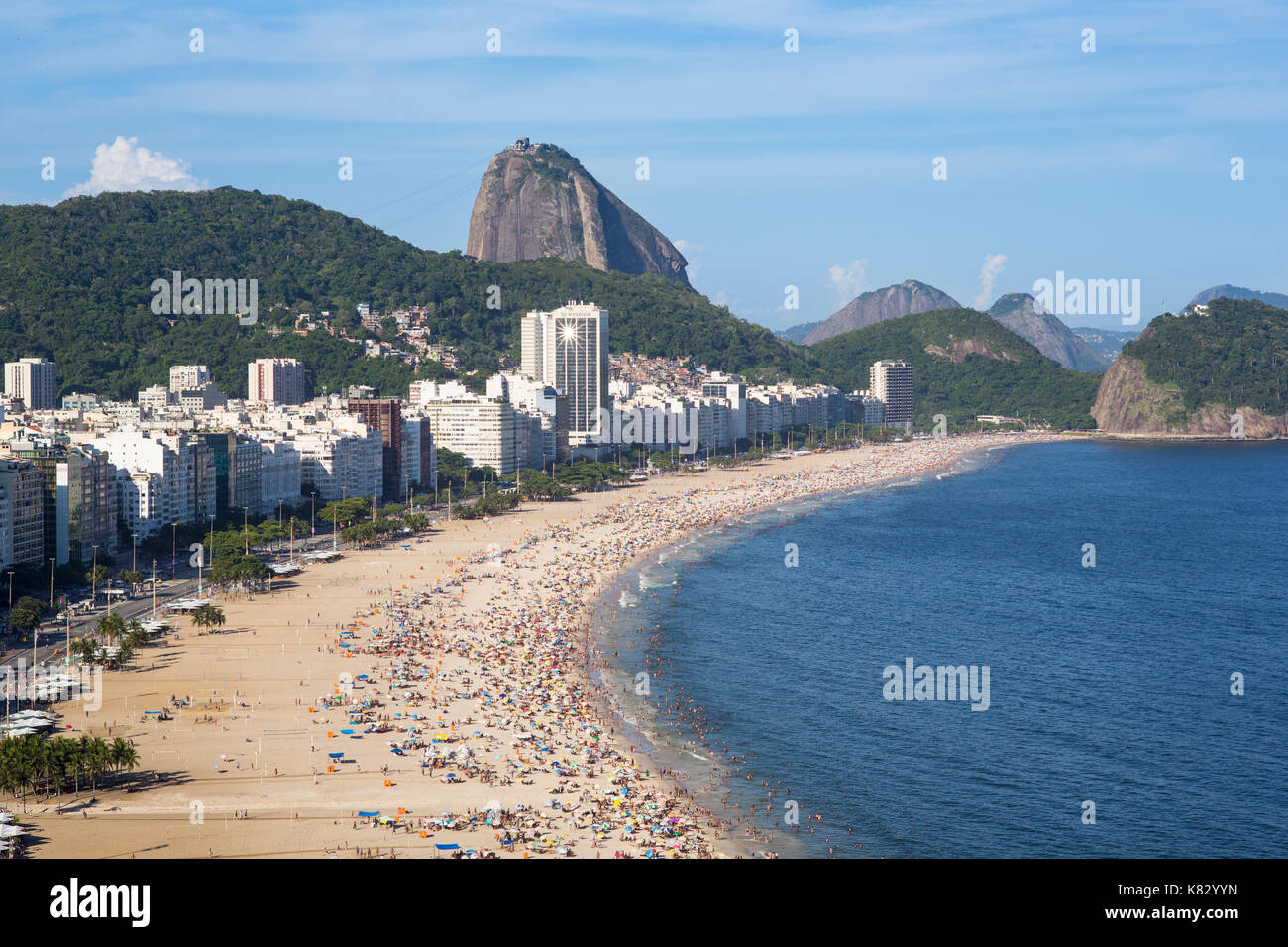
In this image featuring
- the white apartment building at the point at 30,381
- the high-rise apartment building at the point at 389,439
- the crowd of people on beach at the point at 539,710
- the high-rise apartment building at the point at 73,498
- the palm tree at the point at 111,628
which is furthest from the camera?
the white apartment building at the point at 30,381

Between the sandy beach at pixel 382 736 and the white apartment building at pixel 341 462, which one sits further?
the white apartment building at pixel 341 462

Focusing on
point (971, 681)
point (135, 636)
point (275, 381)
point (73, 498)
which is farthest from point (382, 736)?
point (275, 381)

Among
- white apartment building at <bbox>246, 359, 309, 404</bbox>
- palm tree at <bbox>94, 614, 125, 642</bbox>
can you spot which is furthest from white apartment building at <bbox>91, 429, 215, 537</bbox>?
white apartment building at <bbox>246, 359, 309, 404</bbox>

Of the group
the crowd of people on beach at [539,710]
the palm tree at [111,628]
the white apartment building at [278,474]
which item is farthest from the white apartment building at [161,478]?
the palm tree at [111,628]

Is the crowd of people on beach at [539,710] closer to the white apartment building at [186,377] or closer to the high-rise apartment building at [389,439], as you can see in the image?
the high-rise apartment building at [389,439]

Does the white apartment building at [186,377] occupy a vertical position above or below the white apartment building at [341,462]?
above

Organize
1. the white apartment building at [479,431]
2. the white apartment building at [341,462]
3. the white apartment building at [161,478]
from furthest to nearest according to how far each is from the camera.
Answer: the white apartment building at [479,431] → the white apartment building at [341,462] → the white apartment building at [161,478]

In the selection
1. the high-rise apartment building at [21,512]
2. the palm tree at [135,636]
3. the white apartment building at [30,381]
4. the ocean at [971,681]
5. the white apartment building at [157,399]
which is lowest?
the ocean at [971,681]
